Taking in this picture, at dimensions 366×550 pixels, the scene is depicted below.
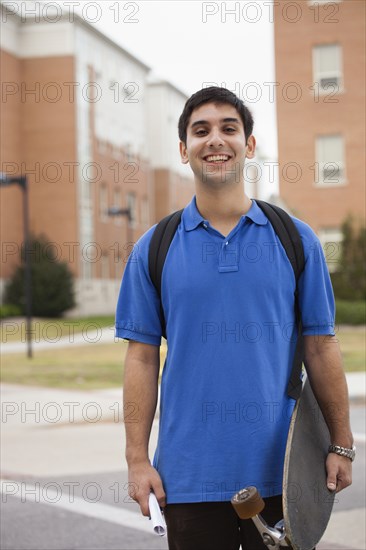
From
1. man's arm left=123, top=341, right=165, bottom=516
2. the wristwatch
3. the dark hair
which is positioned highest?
the dark hair

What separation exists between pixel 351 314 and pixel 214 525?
28.2 metres

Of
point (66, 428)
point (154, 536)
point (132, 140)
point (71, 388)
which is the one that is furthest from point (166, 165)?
point (154, 536)

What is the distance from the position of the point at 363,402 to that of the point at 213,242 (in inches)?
449

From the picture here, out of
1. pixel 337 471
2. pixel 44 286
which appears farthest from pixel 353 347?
pixel 44 286

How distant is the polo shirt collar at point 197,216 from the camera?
303 centimetres

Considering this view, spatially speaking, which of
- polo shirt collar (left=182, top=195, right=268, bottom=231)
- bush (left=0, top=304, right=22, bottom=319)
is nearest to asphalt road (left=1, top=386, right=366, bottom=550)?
polo shirt collar (left=182, top=195, right=268, bottom=231)

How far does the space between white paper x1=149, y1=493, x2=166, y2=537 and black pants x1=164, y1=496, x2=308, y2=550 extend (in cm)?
7

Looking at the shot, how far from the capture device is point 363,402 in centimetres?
1392

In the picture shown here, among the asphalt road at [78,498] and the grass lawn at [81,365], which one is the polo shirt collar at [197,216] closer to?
the asphalt road at [78,498]

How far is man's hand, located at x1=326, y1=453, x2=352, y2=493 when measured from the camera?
297cm

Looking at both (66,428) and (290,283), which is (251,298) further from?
(66,428)

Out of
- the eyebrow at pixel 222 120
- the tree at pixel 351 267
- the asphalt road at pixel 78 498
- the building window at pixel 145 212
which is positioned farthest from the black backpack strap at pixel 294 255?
the building window at pixel 145 212

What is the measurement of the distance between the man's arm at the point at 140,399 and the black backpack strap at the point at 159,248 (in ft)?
0.34

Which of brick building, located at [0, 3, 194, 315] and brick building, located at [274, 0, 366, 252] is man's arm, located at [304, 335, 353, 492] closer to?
brick building, located at [274, 0, 366, 252]
